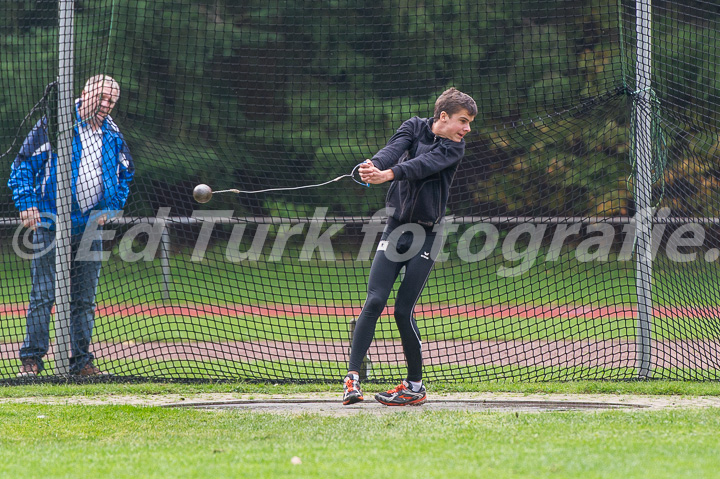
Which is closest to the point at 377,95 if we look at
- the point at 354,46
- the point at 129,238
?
the point at 354,46

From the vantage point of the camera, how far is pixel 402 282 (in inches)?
203

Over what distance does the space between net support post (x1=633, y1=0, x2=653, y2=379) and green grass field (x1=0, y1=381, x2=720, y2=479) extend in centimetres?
170

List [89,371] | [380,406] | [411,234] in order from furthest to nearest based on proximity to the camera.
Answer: [89,371]
[380,406]
[411,234]

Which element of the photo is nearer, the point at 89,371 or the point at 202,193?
the point at 202,193

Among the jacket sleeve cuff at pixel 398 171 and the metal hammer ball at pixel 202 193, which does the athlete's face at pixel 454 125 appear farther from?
the metal hammer ball at pixel 202 193

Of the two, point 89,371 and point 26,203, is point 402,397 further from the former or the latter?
point 26,203

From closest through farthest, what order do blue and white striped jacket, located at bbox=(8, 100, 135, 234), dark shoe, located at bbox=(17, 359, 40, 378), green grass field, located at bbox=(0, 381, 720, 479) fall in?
green grass field, located at bbox=(0, 381, 720, 479) → dark shoe, located at bbox=(17, 359, 40, 378) → blue and white striped jacket, located at bbox=(8, 100, 135, 234)

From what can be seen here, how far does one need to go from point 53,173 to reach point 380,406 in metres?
3.31

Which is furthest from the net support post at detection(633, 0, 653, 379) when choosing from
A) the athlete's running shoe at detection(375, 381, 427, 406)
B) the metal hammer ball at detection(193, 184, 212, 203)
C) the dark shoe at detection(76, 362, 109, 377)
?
the dark shoe at detection(76, 362, 109, 377)

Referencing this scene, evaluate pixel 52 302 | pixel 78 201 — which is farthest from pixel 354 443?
pixel 78 201

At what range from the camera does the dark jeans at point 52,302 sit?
21.5ft

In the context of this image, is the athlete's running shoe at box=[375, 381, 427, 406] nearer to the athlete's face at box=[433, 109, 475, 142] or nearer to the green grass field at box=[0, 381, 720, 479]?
the green grass field at box=[0, 381, 720, 479]

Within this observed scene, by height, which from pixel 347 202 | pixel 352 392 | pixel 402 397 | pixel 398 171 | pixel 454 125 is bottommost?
pixel 402 397

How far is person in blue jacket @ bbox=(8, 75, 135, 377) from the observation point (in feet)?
21.5
